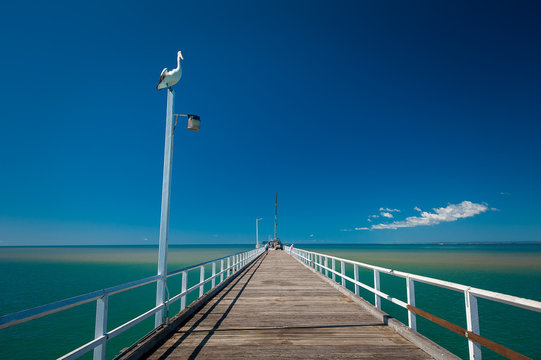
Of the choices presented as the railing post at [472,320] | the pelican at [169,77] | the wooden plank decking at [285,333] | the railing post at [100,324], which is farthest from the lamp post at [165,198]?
the railing post at [472,320]

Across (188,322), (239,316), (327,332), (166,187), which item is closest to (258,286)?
(239,316)

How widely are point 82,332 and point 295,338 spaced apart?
12671mm

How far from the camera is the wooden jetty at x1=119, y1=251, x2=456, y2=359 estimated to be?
445 centimetres

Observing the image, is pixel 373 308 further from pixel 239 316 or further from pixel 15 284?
pixel 15 284

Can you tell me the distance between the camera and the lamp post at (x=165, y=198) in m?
5.51

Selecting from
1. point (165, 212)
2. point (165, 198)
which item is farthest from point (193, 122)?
point (165, 212)

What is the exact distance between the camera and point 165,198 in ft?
19.7

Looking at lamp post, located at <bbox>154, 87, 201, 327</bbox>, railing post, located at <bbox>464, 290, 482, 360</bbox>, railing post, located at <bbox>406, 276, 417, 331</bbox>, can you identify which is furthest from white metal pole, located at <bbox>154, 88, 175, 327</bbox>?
railing post, located at <bbox>464, 290, 482, 360</bbox>

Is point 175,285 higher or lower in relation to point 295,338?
lower

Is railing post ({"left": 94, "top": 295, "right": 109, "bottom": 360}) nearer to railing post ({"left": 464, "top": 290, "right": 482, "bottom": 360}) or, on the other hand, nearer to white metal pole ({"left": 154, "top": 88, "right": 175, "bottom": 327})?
white metal pole ({"left": 154, "top": 88, "right": 175, "bottom": 327})

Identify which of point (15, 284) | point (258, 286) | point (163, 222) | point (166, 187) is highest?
point (166, 187)

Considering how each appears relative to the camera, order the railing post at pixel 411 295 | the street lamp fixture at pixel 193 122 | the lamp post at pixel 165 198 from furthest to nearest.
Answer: the street lamp fixture at pixel 193 122 < the lamp post at pixel 165 198 < the railing post at pixel 411 295

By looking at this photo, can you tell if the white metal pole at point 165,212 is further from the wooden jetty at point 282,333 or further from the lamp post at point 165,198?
the wooden jetty at point 282,333

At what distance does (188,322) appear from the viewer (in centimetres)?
619
